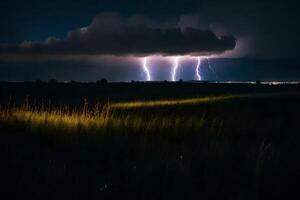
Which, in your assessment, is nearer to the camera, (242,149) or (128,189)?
(128,189)

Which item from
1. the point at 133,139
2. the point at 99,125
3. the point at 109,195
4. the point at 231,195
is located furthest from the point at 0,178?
the point at 99,125

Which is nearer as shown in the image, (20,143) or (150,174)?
(150,174)

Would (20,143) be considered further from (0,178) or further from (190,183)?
(190,183)

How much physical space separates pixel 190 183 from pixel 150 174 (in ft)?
2.12

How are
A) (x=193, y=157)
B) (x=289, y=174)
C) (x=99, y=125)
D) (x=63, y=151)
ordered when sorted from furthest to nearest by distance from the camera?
(x=99, y=125) → (x=63, y=151) → (x=193, y=157) → (x=289, y=174)

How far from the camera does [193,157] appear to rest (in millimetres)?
7781

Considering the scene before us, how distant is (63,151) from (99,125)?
310cm

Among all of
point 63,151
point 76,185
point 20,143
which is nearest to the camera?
point 76,185

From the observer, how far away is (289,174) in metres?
6.93

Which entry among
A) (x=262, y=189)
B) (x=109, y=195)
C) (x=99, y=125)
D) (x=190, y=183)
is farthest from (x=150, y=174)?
(x=99, y=125)

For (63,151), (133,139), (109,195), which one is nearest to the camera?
(109,195)

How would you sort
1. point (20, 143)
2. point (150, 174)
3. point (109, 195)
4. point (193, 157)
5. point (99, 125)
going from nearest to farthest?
point (109, 195)
point (150, 174)
point (193, 157)
point (20, 143)
point (99, 125)

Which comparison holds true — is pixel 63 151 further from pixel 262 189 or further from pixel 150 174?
pixel 262 189

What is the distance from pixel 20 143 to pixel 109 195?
14.9 ft
